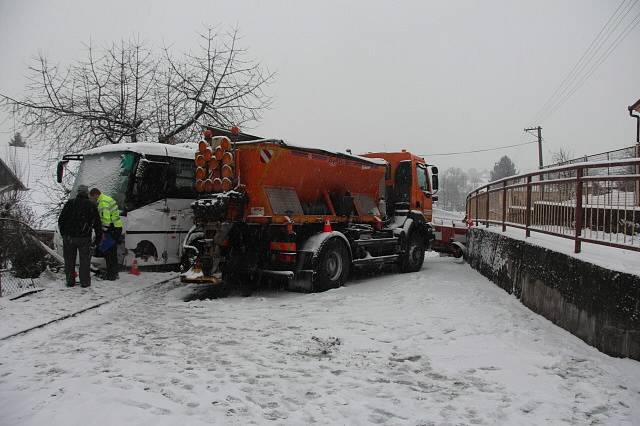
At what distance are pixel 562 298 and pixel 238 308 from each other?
431cm

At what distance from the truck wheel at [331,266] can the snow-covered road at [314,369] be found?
5.64ft

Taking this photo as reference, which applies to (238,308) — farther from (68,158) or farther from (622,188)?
(68,158)

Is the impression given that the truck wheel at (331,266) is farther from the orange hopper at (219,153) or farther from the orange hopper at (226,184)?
the orange hopper at (219,153)

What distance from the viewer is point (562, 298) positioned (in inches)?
216

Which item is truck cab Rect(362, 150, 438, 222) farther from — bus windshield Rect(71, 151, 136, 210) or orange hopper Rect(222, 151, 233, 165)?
bus windshield Rect(71, 151, 136, 210)

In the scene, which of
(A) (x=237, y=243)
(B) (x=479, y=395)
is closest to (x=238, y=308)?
(A) (x=237, y=243)

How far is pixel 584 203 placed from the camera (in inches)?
219

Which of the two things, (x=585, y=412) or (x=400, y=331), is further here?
(x=400, y=331)

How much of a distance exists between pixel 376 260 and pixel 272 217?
3.27 m

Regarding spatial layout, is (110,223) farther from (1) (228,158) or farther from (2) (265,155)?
(2) (265,155)

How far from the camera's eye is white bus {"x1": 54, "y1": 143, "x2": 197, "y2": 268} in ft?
29.8

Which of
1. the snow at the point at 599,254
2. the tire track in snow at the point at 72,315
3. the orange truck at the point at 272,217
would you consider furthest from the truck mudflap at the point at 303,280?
the snow at the point at 599,254

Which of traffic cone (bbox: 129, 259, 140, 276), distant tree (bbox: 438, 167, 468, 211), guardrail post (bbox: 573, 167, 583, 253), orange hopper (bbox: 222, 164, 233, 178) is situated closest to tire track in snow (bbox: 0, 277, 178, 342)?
traffic cone (bbox: 129, 259, 140, 276)

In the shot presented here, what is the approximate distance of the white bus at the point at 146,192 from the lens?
29.8 feet
